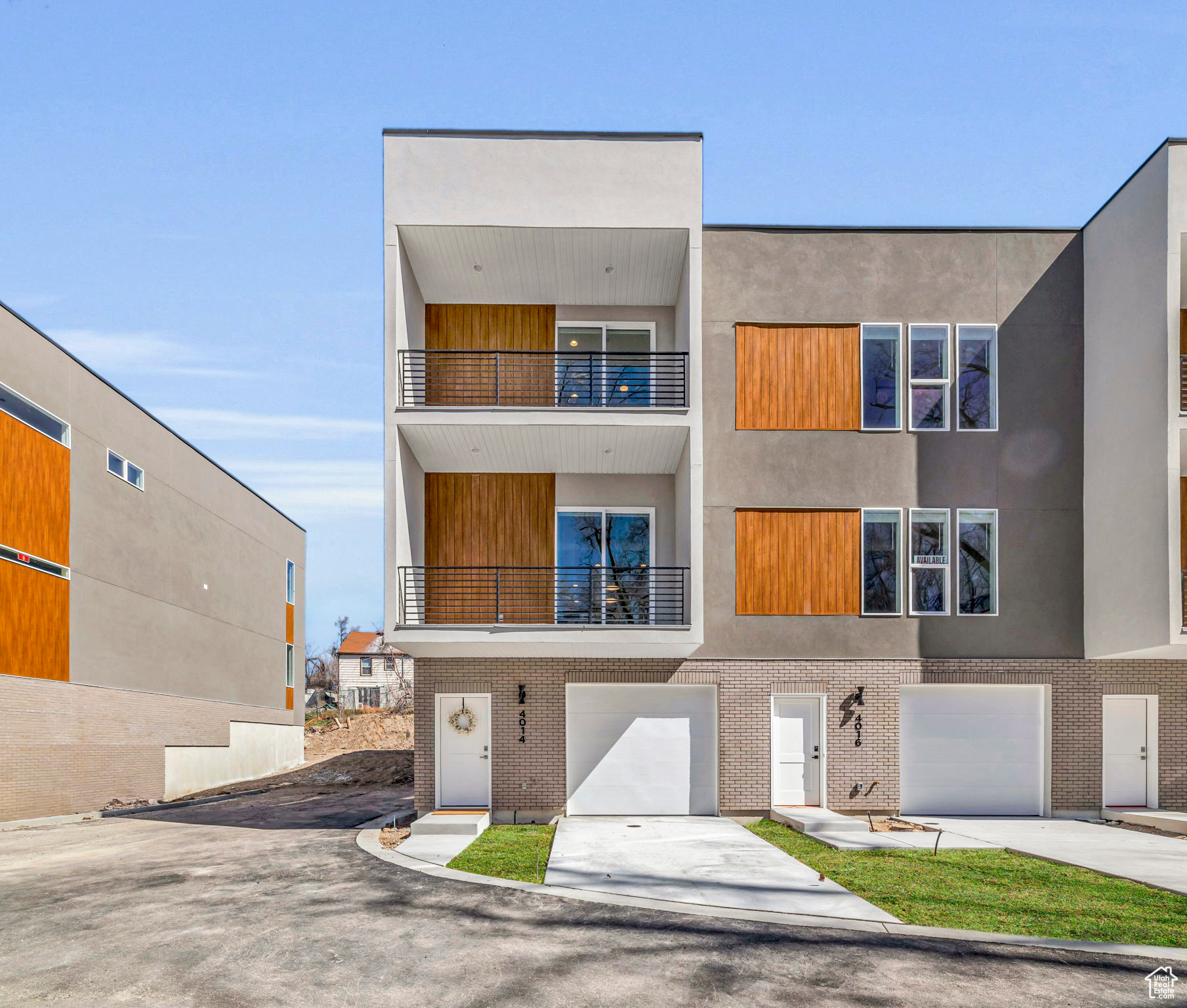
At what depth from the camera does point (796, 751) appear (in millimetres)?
15297

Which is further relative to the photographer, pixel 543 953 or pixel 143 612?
pixel 143 612

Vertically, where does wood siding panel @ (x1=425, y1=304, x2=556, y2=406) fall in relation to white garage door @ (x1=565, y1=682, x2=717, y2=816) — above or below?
above

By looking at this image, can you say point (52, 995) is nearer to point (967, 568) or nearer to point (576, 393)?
point (576, 393)

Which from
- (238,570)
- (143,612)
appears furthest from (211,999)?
(238,570)

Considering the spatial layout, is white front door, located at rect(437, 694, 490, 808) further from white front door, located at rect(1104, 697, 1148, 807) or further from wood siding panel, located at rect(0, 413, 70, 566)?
white front door, located at rect(1104, 697, 1148, 807)

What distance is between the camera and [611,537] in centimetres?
1619

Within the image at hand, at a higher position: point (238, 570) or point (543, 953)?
point (238, 570)

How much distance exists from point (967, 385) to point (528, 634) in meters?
8.67

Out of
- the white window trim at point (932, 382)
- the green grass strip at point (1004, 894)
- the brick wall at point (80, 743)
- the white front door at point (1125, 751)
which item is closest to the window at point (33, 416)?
the brick wall at point (80, 743)

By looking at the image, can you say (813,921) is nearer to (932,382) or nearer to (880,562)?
(880,562)

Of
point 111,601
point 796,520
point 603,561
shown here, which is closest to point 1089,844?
point 796,520

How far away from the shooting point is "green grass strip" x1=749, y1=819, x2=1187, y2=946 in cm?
809

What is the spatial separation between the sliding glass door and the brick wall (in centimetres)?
1113

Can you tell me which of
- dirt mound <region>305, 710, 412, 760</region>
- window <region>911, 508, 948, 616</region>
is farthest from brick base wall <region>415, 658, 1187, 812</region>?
dirt mound <region>305, 710, 412, 760</region>
